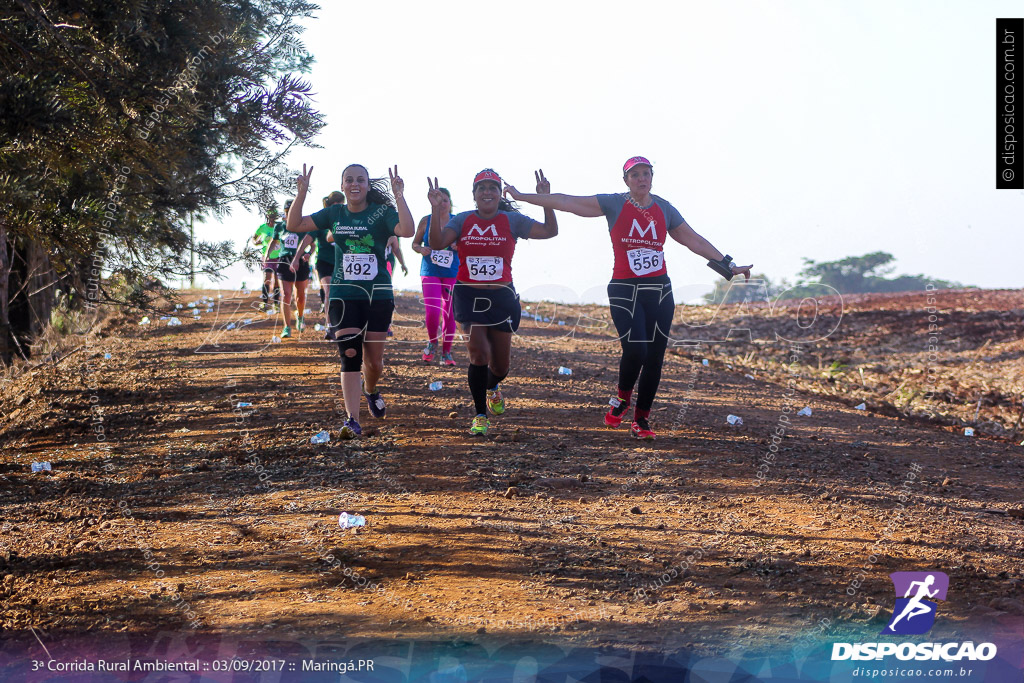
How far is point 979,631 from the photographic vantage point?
406cm

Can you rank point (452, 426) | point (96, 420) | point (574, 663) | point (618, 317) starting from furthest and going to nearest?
point (96, 420)
point (452, 426)
point (618, 317)
point (574, 663)

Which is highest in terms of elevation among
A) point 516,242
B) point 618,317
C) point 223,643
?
point 516,242

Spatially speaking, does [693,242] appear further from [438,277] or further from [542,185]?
[438,277]

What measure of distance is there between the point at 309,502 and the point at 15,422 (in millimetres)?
5195

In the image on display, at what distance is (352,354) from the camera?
732 cm

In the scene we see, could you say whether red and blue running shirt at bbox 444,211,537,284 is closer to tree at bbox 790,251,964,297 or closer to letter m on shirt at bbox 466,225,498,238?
letter m on shirt at bbox 466,225,498,238

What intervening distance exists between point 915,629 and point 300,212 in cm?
508

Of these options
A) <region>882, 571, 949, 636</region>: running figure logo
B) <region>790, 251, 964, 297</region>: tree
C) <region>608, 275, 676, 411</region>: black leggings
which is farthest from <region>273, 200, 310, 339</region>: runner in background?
<region>790, 251, 964, 297</region>: tree

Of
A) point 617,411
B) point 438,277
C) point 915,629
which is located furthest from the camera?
point 438,277

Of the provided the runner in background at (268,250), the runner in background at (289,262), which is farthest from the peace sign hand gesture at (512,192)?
the runner in background at (289,262)

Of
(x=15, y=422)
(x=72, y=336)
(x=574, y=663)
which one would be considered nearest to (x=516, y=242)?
(x=574, y=663)

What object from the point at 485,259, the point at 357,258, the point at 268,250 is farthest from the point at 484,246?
the point at 268,250

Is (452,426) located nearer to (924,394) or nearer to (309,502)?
(309,502)

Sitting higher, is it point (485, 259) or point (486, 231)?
point (486, 231)
